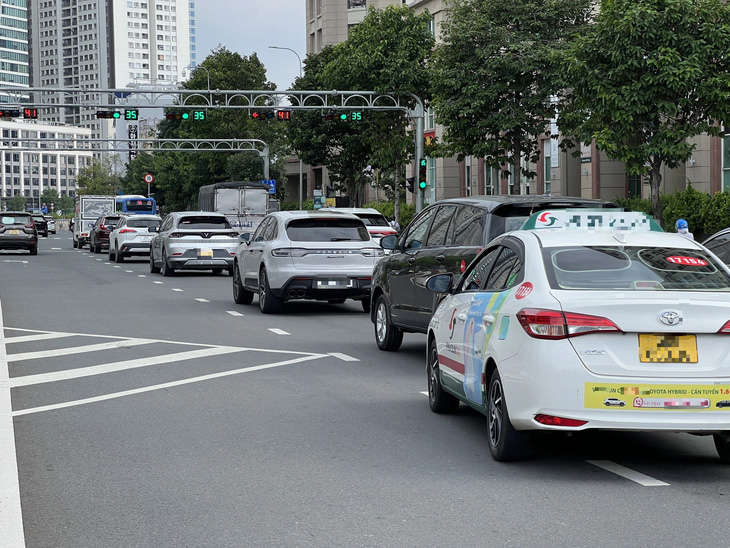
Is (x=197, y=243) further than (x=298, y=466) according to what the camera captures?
Yes

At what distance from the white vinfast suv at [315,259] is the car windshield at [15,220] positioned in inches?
1243

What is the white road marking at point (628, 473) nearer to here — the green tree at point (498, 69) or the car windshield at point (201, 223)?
the car windshield at point (201, 223)

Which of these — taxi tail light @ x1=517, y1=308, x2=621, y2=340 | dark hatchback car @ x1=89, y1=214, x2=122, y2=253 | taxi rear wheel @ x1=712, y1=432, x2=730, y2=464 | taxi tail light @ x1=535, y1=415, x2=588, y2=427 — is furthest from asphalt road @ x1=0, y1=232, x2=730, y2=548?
dark hatchback car @ x1=89, y1=214, x2=122, y2=253

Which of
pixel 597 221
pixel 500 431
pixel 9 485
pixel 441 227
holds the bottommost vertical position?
pixel 9 485

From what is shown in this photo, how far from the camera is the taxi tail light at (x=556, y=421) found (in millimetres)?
6828

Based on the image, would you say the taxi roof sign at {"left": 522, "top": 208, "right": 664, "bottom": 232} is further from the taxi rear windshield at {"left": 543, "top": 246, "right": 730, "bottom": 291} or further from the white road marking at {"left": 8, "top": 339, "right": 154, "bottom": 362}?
the white road marking at {"left": 8, "top": 339, "right": 154, "bottom": 362}

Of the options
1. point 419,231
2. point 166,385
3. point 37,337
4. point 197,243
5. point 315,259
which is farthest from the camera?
point 197,243

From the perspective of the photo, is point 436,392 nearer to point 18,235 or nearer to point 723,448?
point 723,448

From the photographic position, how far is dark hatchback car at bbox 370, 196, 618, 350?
11.8 m

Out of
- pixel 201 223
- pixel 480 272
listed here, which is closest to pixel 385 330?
pixel 480 272

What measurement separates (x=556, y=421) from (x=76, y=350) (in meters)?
8.29

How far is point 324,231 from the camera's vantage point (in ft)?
62.5

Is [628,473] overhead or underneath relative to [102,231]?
underneath

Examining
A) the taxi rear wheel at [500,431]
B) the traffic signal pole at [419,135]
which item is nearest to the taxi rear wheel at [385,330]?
the taxi rear wheel at [500,431]
